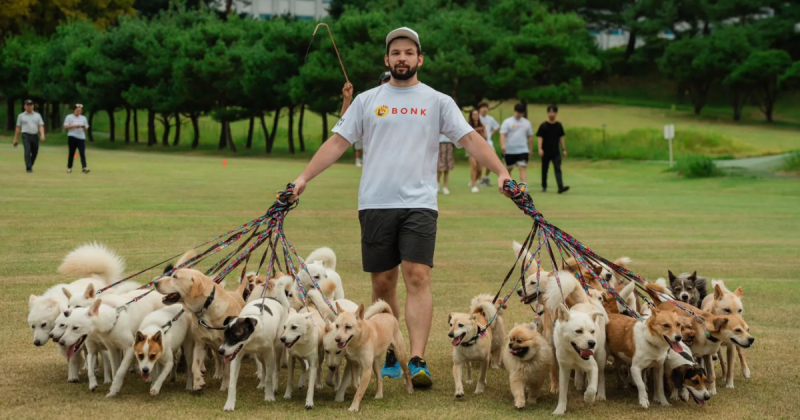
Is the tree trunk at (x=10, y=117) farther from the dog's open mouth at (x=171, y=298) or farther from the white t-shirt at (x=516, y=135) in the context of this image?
the dog's open mouth at (x=171, y=298)

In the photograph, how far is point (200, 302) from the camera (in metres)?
6.21

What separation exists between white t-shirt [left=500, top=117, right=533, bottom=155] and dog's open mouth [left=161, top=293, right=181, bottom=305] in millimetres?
17242

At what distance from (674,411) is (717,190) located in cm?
2178

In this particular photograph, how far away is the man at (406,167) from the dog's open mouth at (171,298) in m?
1.12

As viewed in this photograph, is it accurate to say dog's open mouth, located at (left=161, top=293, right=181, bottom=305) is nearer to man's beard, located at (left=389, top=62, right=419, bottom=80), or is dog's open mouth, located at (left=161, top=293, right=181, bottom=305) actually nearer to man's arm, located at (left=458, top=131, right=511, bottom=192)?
man's beard, located at (left=389, top=62, right=419, bottom=80)

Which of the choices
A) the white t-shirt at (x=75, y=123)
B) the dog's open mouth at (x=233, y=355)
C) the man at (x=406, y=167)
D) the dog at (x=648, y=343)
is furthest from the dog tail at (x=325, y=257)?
the white t-shirt at (x=75, y=123)

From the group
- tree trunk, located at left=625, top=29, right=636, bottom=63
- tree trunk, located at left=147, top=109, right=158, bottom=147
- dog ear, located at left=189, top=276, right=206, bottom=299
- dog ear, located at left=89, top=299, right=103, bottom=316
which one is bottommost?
dog ear, located at left=89, top=299, right=103, bottom=316

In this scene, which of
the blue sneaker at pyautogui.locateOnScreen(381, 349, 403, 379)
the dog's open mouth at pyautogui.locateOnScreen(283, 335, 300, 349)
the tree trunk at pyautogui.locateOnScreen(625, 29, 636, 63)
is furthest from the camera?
the tree trunk at pyautogui.locateOnScreen(625, 29, 636, 63)

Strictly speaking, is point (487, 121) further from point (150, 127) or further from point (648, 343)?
point (150, 127)

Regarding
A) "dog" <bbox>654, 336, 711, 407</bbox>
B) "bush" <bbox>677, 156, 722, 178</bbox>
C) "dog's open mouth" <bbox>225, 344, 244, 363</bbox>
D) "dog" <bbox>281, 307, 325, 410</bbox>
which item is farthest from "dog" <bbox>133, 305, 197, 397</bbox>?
"bush" <bbox>677, 156, 722, 178</bbox>

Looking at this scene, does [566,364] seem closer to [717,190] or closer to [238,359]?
[238,359]

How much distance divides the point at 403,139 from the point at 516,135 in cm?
1661

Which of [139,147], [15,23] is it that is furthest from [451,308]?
[15,23]

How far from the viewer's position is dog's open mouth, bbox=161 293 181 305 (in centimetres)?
604
